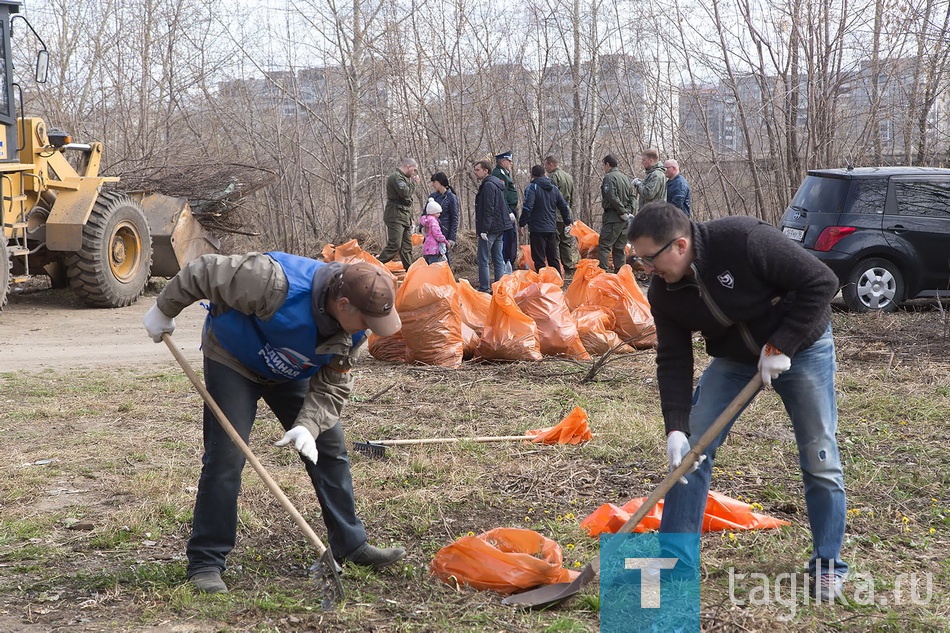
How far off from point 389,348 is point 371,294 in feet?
15.8

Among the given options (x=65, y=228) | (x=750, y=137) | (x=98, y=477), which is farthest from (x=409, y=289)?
(x=750, y=137)

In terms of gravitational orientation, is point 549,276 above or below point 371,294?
below

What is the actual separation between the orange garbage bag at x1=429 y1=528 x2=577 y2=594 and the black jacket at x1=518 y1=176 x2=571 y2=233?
9.01 meters

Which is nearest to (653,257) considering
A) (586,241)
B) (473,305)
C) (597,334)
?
(597,334)

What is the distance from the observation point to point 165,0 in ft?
60.8

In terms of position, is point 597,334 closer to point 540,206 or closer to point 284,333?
point 540,206

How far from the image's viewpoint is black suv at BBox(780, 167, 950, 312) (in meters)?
9.06

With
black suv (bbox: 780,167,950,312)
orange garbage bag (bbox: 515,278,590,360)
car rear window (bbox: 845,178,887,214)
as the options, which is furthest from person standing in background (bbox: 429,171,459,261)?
car rear window (bbox: 845,178,887,214)

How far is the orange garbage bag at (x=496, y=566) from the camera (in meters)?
3.14

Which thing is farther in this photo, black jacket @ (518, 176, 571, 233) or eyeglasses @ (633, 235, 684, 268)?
black jacket @ (518, 176, 571, 233)

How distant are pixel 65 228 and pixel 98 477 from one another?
20.7 ft

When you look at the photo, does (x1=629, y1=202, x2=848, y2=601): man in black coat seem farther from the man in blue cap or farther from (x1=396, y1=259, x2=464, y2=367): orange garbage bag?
the man in blue cap

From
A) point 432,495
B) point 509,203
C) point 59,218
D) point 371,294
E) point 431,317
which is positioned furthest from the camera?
point 509,203

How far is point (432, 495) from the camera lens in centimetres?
417
